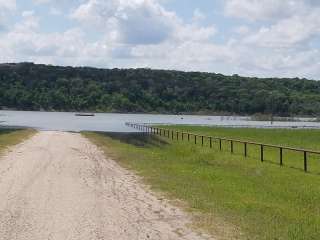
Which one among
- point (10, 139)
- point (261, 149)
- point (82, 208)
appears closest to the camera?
point (82, 208)

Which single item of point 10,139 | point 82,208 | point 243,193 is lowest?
point 10,139

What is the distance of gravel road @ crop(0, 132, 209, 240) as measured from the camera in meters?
10.3

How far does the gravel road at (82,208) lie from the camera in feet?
33.8

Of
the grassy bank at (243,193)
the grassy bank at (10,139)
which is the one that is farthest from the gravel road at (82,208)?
the grassy bank at (10,139)

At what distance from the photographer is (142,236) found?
33.3 feet

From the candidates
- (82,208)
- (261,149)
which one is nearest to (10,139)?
(261,149)

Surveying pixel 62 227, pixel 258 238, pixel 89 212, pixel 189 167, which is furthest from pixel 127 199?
pixel 189 167

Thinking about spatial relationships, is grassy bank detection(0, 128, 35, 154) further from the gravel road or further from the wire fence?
the gravel road

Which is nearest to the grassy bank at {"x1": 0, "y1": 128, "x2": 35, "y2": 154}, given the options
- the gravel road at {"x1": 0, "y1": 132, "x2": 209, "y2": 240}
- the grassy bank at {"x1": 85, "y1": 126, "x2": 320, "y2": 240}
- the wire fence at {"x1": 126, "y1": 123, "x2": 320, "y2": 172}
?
the grassy bank at {"x1": 85, "y1": 126, "x2": 320, "y2": 240}

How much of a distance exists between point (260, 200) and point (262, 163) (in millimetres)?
11193

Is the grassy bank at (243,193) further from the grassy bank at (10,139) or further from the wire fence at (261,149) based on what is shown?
the grassy bank at (10,139)

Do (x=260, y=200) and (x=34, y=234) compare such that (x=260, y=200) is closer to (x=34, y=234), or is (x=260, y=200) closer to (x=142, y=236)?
(x=142, y=236)

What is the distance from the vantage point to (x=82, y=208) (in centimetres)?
1288

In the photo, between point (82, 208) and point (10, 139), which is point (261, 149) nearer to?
point (82, 208)
